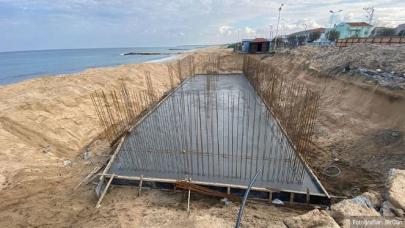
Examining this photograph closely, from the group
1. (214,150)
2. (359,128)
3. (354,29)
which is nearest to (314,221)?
(214,150)

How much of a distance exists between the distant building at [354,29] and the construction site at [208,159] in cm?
3736

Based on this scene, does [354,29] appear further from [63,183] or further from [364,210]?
[63,183]

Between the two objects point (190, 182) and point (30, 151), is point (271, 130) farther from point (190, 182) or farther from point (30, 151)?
point (30, 151)

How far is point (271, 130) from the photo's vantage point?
689 centimetres

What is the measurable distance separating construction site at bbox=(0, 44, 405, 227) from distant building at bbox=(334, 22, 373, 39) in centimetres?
3736

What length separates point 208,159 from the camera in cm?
529

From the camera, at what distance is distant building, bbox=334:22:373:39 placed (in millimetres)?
40469

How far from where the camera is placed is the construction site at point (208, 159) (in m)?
3.90

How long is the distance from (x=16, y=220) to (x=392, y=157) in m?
7.21

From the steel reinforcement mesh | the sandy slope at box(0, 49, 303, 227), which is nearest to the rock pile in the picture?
the sandy slope at box(0, 49, 303, 227)

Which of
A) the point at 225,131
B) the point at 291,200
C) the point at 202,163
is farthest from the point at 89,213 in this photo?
the point at 225,131

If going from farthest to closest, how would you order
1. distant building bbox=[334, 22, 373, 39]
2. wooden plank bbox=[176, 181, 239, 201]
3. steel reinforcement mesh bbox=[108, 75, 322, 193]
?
Result: distant building bbox=[334, 22, 373, 39], steel reinforcement mesh bbox=[108, 75, 322, 193], wooden plank bbox=[176, 181, 239, 201]

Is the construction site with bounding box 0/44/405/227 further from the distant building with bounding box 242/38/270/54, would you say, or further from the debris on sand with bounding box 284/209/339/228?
the distant building with bounding box 242/38/270/54

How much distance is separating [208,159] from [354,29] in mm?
46424
